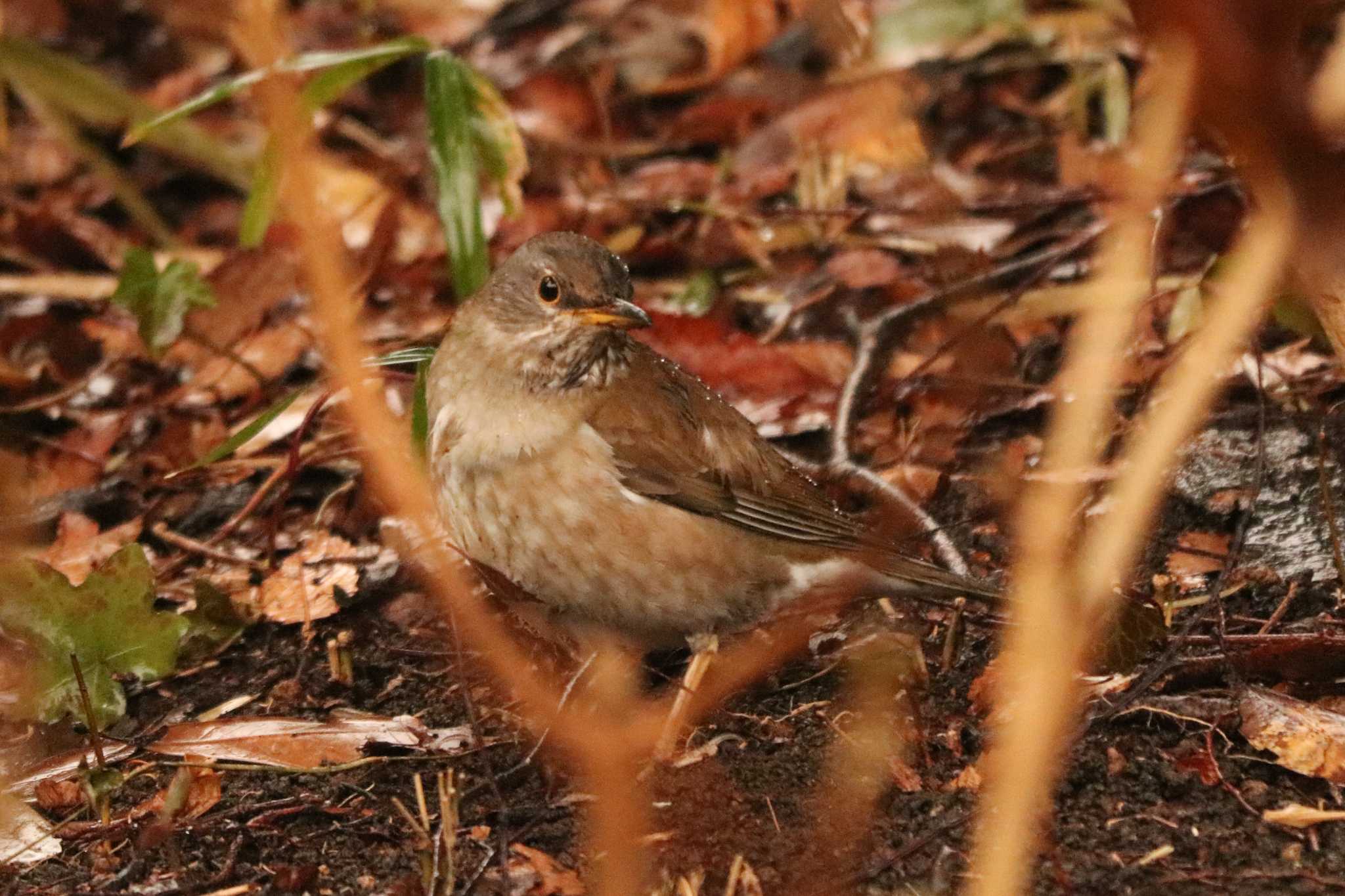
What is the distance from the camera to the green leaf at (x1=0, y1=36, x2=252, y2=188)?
7094mm

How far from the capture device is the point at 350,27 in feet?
29.4

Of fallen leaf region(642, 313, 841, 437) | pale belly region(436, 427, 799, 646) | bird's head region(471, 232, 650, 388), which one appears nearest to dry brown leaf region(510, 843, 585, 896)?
pale belly region(436, 427, 799, 646)

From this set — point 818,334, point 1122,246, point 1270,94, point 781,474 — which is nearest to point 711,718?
point 781,474

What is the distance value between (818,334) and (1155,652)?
2.30 m

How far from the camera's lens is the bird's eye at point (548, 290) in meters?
4.27

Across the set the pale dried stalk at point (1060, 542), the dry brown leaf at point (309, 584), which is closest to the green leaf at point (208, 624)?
the dry brown leaf at point (309, 584)

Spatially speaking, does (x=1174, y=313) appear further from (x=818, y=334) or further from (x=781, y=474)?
(x=781, y=474)

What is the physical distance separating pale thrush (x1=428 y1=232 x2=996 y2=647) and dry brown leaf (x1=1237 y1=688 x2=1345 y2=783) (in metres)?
0.77

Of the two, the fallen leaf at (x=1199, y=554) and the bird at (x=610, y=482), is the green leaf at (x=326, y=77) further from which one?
the fallen leaf at (x=1199, y=554)

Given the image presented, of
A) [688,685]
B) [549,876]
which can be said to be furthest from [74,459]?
[549,876]

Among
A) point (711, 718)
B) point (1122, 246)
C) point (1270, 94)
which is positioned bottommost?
point (711, 718)

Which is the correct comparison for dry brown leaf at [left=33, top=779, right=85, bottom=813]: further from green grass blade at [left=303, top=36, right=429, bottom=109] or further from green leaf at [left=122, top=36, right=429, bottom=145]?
green grass blade at [left=303, top=36, right=429, bottom=109]

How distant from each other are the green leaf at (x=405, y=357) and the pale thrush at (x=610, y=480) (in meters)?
0.11

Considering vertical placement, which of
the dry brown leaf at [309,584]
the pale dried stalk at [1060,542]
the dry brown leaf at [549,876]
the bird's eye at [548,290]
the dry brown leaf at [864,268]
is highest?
the pale dried stalk at [1060,542]
